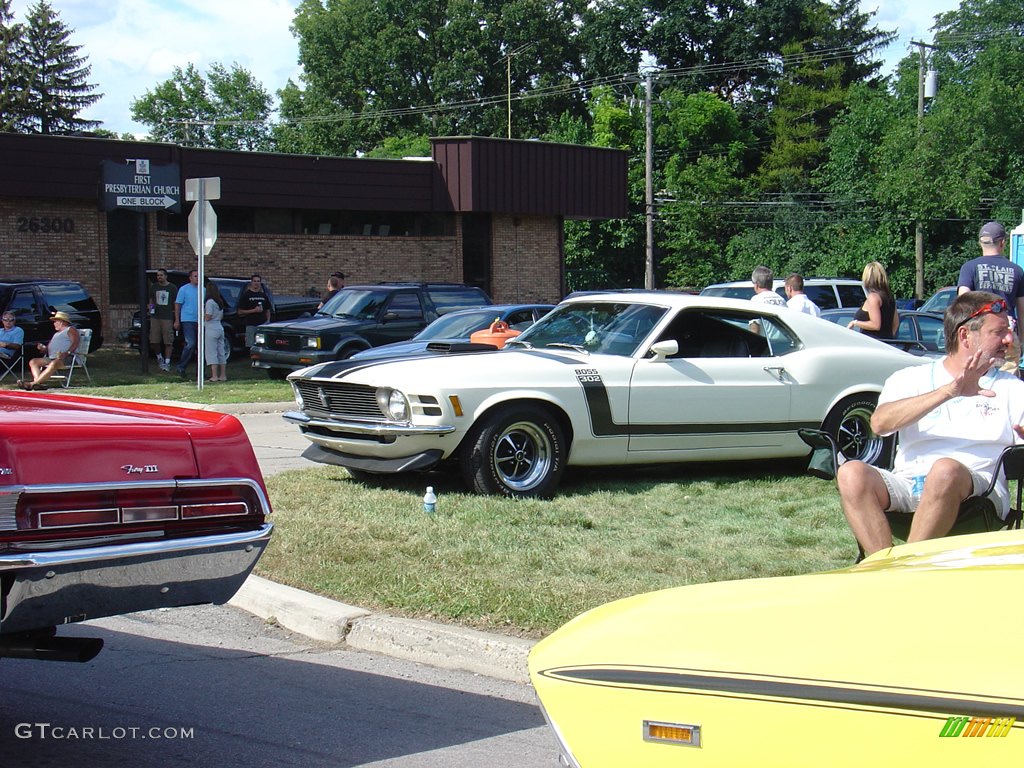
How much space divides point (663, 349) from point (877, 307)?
2980mm

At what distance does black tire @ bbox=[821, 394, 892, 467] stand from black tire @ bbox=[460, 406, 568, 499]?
2.31 m

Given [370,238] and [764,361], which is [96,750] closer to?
[764,361]

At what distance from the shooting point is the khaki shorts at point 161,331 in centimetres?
2112

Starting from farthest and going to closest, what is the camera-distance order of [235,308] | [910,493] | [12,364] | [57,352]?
[235,308]
[12,364]
[57,352]
[910,493]

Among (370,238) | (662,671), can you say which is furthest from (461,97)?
(662,671)

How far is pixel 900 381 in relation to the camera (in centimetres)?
543

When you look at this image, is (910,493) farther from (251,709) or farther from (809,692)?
(809,692)

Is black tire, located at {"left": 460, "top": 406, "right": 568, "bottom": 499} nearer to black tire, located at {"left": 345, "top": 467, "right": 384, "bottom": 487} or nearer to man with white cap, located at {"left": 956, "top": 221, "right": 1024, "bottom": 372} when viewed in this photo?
black tire, located at {"left": 345, "top": 467, "right": 384, "bottom": 487}

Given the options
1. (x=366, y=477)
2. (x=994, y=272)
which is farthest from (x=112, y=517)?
(x=994, y=272)

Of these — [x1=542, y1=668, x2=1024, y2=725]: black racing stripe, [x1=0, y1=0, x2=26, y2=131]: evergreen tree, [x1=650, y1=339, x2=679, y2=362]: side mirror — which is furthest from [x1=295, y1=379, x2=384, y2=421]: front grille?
[x1=0, y1=0, x2=26, y2=131]: evergreen tree

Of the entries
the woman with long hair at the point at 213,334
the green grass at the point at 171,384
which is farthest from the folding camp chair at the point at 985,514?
the woman with long hair at the point at 213,334

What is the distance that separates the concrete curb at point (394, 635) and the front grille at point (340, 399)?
2424 mm

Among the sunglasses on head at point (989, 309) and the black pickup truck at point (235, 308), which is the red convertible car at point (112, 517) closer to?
the sunglasses on head at point (989, 309)

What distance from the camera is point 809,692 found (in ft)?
7.50
